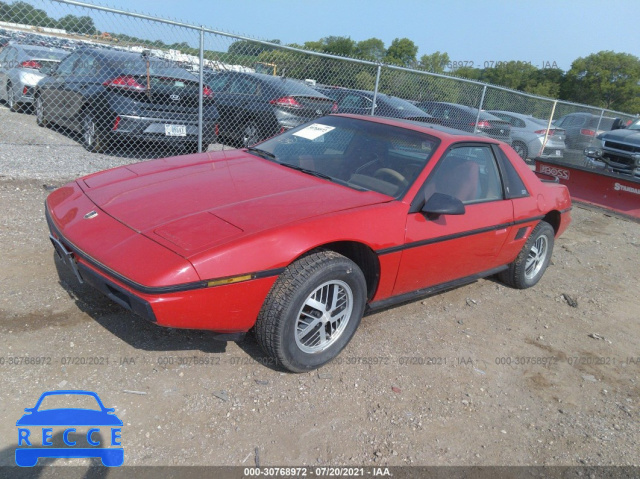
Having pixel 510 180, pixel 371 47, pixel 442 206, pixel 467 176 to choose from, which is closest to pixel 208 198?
pixel 442 206

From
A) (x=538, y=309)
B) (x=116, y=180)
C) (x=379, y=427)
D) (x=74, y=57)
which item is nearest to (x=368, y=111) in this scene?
(x=74, y=57)

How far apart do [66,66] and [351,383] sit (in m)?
7.61

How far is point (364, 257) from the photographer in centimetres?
329

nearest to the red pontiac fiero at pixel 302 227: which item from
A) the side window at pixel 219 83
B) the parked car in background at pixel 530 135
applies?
the side window at pixel 219 83

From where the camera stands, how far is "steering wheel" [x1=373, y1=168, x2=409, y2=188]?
3504 mm

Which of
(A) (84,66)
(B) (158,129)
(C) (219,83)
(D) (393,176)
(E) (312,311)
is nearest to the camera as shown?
(E) (312,311)

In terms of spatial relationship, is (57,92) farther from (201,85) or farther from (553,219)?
(553,219)

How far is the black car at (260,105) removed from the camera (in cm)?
835

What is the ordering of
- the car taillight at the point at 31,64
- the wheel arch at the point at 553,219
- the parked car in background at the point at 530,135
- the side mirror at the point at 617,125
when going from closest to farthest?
the wheel arch at the point at 553,219
the car taillight at the point at 31,64
the side mirror at the point at 617,125
the parked car in background at the point at 530,135

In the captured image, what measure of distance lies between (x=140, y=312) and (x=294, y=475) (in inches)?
42.5

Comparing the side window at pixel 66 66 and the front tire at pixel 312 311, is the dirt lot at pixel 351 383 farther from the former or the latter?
the side window at pixel 66 66

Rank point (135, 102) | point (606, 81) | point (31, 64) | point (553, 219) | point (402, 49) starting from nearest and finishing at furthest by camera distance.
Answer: point (553, 219)
point (135, 102)
point (31, 64)
point (606, 81)
point (402, 49)

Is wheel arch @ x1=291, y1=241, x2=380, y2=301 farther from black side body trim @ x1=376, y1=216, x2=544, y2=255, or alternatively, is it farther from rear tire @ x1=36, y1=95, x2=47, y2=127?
rear tire @ x1=36, y1=95, x2=47, y2=127

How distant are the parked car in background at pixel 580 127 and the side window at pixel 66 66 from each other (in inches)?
433
